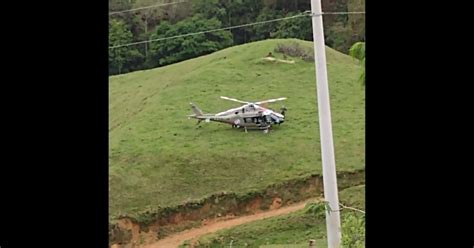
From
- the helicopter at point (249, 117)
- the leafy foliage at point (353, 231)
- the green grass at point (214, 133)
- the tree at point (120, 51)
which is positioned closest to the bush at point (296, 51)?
the green grass at point (214, 133)

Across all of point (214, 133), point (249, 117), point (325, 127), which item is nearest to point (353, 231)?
point (325, 127)

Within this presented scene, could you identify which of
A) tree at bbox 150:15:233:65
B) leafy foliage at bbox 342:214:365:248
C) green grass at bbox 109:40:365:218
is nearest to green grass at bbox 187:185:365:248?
green grass at bbox 109:40:365:218

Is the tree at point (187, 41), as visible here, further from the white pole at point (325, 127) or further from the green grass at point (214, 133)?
the white pole at point (325, 127)

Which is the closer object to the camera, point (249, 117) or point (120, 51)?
point (120, 51)

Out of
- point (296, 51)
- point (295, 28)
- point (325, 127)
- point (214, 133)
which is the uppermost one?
point (295, 28)

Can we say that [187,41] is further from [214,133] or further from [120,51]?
[214,133]
